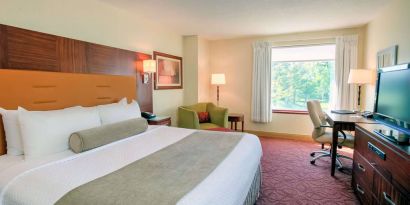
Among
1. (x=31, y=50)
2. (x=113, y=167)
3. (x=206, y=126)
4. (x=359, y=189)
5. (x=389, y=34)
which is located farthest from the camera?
(x=206, y=126)

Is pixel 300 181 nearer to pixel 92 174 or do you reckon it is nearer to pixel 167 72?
pixel 92 174

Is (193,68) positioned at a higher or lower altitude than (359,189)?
higher

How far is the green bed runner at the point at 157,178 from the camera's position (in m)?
1.19

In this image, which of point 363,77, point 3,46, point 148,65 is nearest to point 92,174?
point 3,46

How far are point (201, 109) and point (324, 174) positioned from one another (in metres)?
2.59

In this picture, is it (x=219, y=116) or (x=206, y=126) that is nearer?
(x=206, y=126)

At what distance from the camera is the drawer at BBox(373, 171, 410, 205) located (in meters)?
1.52

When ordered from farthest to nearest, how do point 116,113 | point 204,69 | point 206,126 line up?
point 204,69 → point 206,126 → point 116,113

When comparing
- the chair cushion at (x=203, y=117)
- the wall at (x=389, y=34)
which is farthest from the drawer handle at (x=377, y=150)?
the chair cushion at (x=203, y=117)

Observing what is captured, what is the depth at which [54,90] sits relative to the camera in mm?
2346

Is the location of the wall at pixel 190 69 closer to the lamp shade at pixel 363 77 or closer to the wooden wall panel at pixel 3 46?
the lamp shade at pixel 363 77

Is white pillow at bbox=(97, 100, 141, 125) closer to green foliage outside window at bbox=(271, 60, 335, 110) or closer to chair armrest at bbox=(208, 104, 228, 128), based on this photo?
chair armrest at bbox=(208, 104, 228, 128)

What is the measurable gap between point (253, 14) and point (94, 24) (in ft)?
7.87

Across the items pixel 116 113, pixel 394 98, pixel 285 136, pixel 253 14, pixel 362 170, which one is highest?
pixel 253 14
